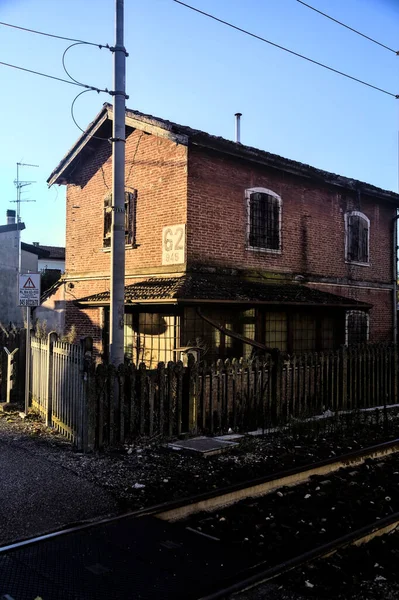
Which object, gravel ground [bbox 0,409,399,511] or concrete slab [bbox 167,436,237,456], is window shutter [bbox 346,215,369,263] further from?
concrete slab [bbox 167,436,237,456]

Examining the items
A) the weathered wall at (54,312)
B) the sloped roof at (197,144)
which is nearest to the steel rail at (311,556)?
the sloped roof at (197,144)

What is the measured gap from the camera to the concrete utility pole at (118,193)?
30.2 feet

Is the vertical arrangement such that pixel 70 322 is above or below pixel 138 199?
below

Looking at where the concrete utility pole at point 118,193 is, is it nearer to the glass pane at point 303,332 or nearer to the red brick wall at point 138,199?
the red brick wall at point 138,199

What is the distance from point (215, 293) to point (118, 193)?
3.79 meters

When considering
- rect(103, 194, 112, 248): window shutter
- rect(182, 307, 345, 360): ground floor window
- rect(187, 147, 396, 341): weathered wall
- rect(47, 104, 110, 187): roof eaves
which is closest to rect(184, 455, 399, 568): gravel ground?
rect(182, 307, 345, 360): ground floor window

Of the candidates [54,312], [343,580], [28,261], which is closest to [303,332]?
[54,312]

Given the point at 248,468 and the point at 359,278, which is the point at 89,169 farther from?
the point at 248,468

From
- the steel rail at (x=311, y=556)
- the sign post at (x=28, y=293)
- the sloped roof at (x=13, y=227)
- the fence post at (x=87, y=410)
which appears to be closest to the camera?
the steel rail at (x=311, y=556)

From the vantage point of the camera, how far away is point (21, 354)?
12125 mm

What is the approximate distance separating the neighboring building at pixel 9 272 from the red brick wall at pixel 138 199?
47.7ft

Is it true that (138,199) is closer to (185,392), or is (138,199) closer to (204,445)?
(185,392)

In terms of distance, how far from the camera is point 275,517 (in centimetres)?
548

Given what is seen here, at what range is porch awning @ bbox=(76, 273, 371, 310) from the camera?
11.7 metres
